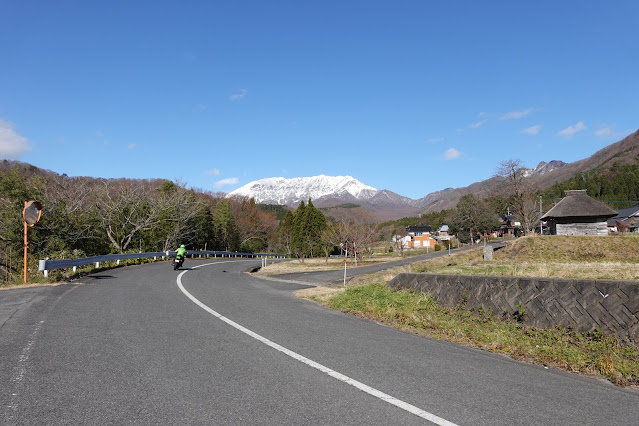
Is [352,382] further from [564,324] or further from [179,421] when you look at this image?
[564,324]

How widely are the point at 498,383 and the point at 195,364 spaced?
11.6ft

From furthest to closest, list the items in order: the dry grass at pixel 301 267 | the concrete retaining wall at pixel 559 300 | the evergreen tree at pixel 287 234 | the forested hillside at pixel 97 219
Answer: the evergreen tree at pixel 287 234, the dry grass at pixel 301 267, the forested hillside at pixel 97 219, the concrete retaining wall at pixel 559 300

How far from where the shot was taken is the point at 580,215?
143 feet

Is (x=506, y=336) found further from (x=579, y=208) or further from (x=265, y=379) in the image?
(x=579, y=208)

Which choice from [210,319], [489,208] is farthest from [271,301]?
[489,208]

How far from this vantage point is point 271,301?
467 inches

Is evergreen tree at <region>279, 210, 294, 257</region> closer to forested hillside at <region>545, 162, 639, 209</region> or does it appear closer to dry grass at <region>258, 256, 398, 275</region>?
dry grass at <region>258, 256, 398, 275</region>

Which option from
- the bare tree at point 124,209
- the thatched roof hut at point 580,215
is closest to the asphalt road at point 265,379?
the bare tree at point 124,209

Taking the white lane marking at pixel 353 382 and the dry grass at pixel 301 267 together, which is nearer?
the white lane marking at pixel 353 382

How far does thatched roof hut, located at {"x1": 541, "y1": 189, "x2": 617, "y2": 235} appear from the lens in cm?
4303

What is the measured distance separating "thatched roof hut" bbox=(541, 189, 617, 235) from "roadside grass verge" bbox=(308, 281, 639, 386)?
40899 millimetres

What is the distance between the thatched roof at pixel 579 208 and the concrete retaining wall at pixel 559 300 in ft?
135

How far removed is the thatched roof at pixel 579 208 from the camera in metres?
42.8

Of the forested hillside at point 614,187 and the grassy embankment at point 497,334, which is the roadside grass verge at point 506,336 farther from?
the forested hillside at point 614,187
